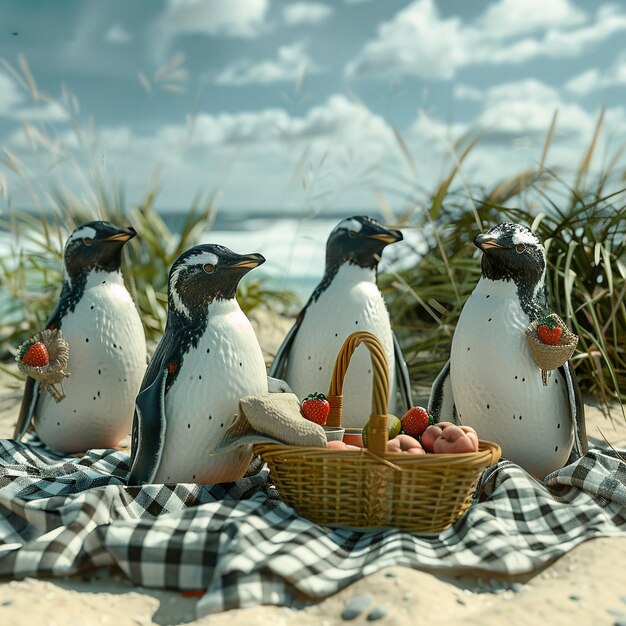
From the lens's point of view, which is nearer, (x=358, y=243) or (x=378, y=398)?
(x=378, y=398)

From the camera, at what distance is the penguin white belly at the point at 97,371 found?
124 inches

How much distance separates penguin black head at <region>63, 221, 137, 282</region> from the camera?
3.19 m

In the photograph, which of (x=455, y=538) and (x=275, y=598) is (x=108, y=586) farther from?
(x=455, y=538)

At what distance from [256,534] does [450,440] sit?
2.29 ft

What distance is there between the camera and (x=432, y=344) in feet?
14.7

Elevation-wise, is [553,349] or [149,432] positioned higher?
[553,349]

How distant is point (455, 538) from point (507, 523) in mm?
189

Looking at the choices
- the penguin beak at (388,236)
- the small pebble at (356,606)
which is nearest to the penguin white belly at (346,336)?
the penguin beak at (388,236)

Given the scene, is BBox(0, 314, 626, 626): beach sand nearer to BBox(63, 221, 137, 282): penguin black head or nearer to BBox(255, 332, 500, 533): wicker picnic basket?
BBox(255, 332, 500, 533): wicker picnic basket

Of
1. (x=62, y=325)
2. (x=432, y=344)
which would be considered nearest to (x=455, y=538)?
(x=62, y=325)

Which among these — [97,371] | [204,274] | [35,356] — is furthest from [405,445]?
[35,356]

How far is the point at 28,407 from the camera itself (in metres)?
3.25

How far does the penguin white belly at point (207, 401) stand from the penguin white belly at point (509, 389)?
0.87 meters

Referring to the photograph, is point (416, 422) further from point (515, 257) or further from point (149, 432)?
point (149, 432)
